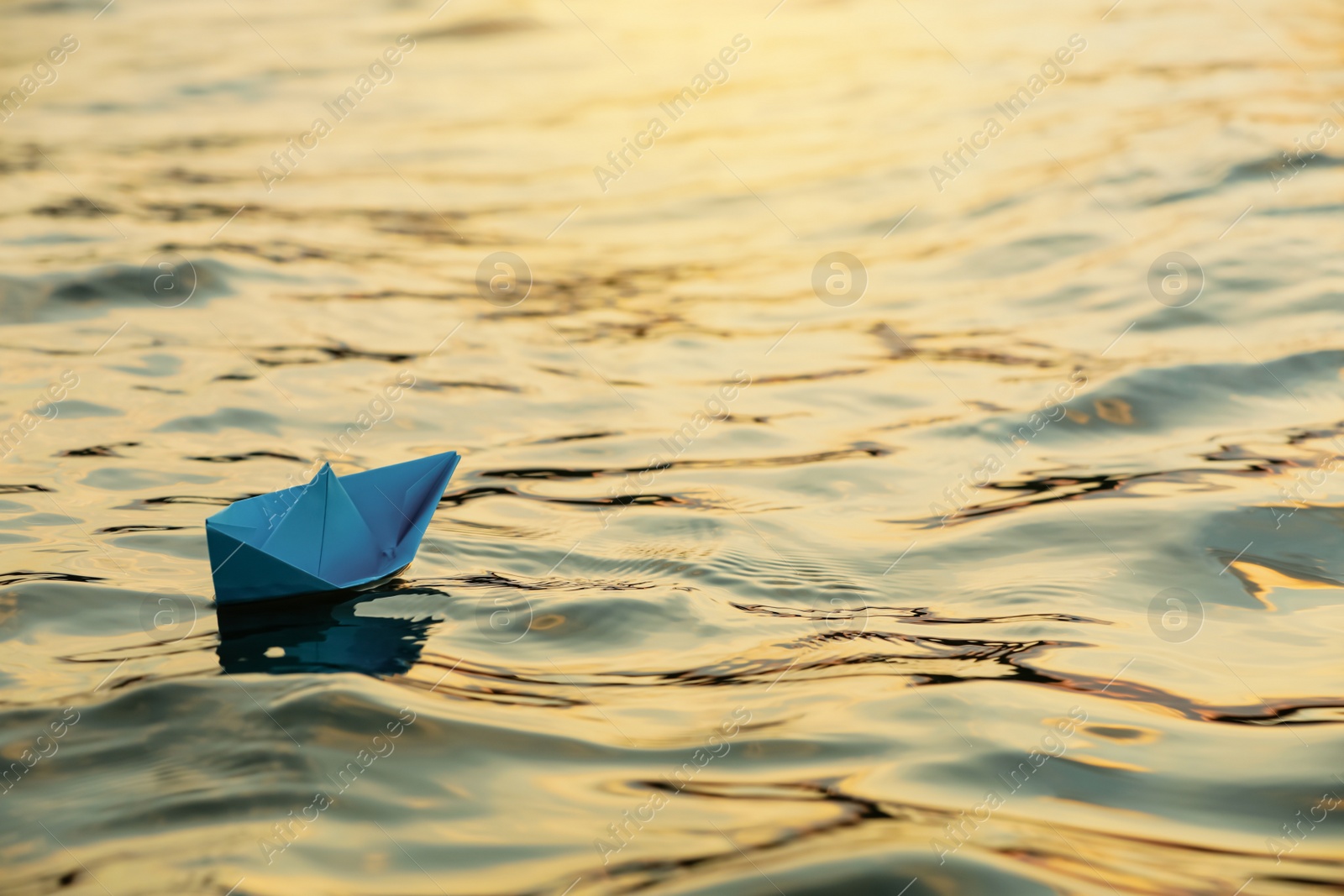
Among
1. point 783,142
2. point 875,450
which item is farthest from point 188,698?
point 783,142

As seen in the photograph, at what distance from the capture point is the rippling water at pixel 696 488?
5.82 feet

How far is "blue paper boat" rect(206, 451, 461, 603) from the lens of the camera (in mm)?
2125

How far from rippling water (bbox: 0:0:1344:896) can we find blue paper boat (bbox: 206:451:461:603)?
0.28 feet

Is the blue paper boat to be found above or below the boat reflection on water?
above

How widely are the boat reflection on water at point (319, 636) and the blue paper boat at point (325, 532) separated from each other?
0.15 ft

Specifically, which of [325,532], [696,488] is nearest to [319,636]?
[325,532]

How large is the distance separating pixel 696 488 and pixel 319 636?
1289 mm

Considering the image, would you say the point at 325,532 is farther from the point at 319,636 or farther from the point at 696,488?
the point at 696,488

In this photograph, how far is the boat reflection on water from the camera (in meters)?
2.11

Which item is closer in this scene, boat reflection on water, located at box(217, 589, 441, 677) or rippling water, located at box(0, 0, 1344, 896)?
rippling water, located at box(0, 0, 1344, 896)

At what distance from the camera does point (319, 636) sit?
2193 mm

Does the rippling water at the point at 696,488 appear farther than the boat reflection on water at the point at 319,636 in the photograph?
No

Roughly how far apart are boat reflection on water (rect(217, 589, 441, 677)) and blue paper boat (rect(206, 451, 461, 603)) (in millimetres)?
46

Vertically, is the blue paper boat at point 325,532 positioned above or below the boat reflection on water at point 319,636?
above
